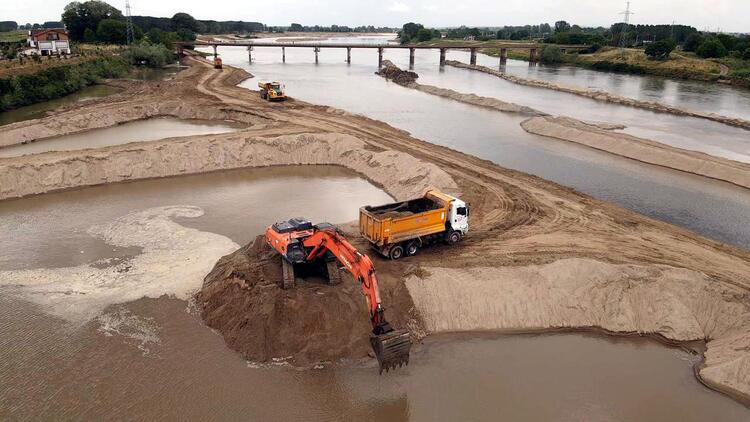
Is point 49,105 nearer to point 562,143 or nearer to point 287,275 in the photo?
point 287,275

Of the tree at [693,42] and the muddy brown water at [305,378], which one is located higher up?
the tree at [693,42]

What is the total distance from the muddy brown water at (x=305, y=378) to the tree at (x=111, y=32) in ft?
295

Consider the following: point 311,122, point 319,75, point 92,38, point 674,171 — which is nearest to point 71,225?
point 311,122

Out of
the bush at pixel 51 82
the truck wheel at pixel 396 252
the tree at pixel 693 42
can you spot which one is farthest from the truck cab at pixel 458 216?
the tree at pixel 693 42

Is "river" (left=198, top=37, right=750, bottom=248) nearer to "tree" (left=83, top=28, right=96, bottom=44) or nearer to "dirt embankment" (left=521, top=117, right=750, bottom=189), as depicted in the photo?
"dirt embankment" (left=521, top=117, right=750, bottom=189)

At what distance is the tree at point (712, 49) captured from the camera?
281ft

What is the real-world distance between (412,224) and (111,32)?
94.9 metres

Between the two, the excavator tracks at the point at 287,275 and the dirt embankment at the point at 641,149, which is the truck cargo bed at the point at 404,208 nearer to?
the excavator tracks at the point at 287,275

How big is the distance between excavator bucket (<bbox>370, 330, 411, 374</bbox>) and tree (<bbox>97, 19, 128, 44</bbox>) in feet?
324

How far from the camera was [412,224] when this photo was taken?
686 inches

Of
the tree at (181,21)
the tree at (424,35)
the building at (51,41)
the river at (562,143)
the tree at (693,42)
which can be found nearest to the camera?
the river at (562,143)

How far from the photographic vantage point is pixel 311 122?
37.8m

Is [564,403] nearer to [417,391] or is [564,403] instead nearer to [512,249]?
[417,391]

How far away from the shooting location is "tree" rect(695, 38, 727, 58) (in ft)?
281
